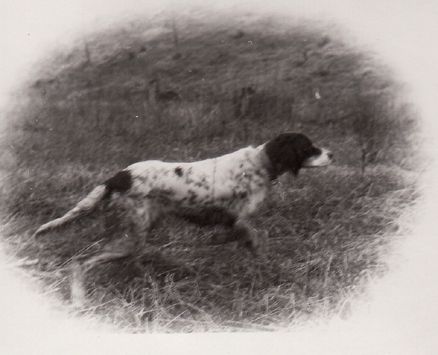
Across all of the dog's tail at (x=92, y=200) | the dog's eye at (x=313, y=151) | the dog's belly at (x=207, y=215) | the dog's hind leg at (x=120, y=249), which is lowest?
the dog's hind leg at (x=120, y=249)

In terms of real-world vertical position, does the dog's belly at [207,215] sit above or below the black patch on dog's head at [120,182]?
below

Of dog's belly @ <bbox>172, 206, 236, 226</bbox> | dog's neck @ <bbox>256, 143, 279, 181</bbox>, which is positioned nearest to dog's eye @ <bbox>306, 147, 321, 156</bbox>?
dog's neck @ <bbox>256, 143, 279, 181</bbox>

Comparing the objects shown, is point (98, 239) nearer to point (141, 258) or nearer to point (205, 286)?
point (141, 258)

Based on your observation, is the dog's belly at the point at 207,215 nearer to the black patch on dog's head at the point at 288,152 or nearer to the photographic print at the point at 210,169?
the photographic print at the point at 210,169

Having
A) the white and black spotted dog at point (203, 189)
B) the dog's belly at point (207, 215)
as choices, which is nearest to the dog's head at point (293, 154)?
the white and black spotted dog at point (203, 189)

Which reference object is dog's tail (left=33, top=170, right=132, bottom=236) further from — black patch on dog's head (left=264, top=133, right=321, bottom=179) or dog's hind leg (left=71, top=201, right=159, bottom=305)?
black patch on dog's head (left=264, top=133, right=321, bottom=179)

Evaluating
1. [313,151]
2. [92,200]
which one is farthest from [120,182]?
[313,151]
